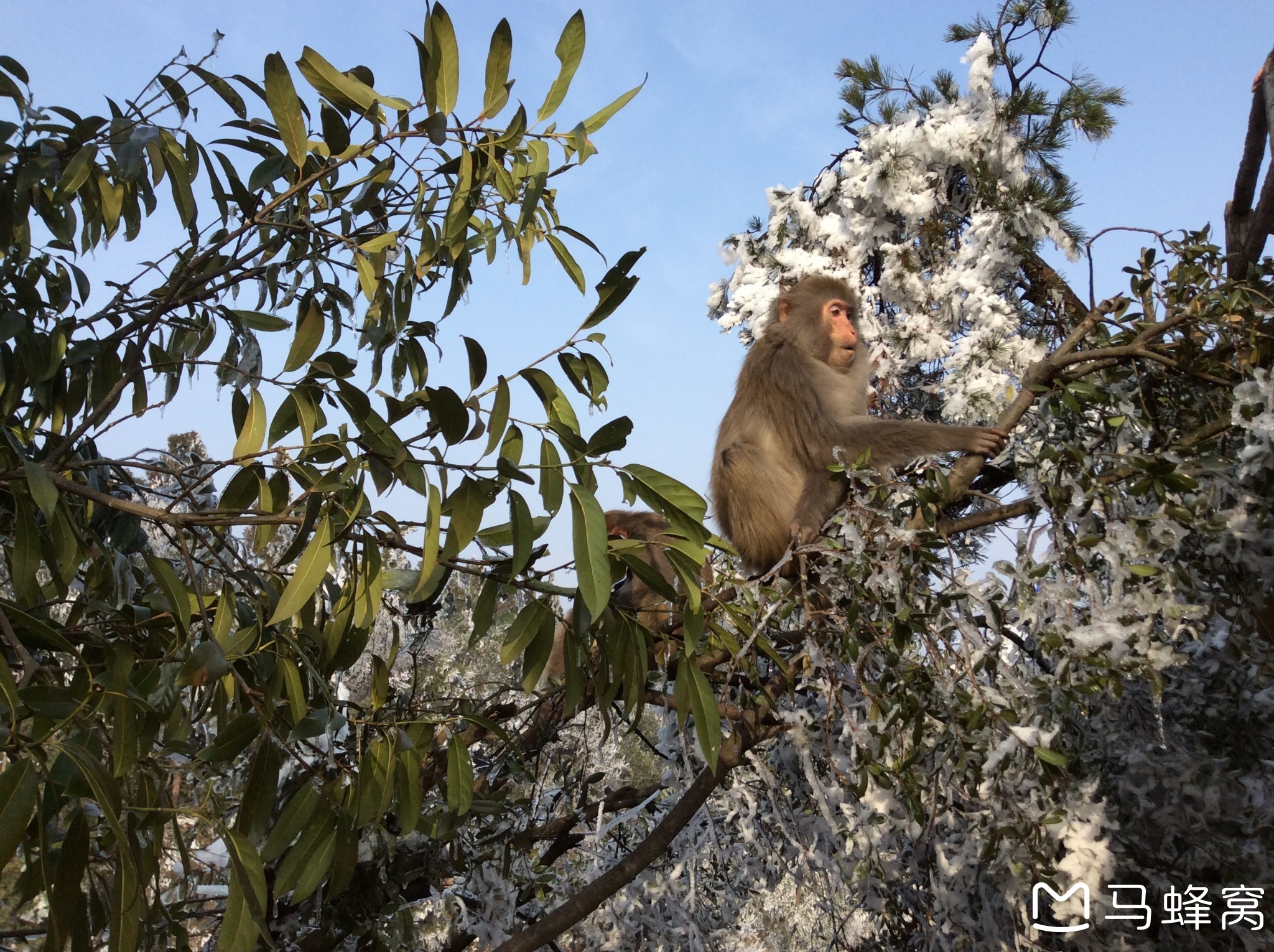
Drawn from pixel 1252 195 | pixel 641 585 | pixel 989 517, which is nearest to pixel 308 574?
pixel 989 517

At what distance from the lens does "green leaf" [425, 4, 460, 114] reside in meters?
1.67

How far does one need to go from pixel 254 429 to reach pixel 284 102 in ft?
1.95

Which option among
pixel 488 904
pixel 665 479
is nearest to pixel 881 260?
pixel 488 904

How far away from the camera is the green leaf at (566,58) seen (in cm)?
172

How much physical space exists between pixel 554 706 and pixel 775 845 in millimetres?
821

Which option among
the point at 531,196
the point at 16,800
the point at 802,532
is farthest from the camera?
the point at 802,532

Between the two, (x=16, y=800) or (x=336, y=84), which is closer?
(x=16, y=800)

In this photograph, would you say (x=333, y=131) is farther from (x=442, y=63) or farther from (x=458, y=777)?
(x=458, y=777)

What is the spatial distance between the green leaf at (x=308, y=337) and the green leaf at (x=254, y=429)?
0.39ft

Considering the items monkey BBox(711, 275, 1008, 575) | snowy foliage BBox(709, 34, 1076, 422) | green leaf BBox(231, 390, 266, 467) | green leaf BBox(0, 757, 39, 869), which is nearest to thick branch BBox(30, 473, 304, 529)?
green leaf BBox(231, 390, 266, 467)

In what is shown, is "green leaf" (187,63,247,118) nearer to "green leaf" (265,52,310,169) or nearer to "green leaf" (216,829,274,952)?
"green leaf" (265,52,310,169)

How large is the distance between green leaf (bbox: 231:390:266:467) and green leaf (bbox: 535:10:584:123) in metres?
0.73

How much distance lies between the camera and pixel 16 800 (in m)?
1.10

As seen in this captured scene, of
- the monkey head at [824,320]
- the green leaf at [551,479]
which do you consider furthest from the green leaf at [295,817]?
the monkey head at [824,320]
